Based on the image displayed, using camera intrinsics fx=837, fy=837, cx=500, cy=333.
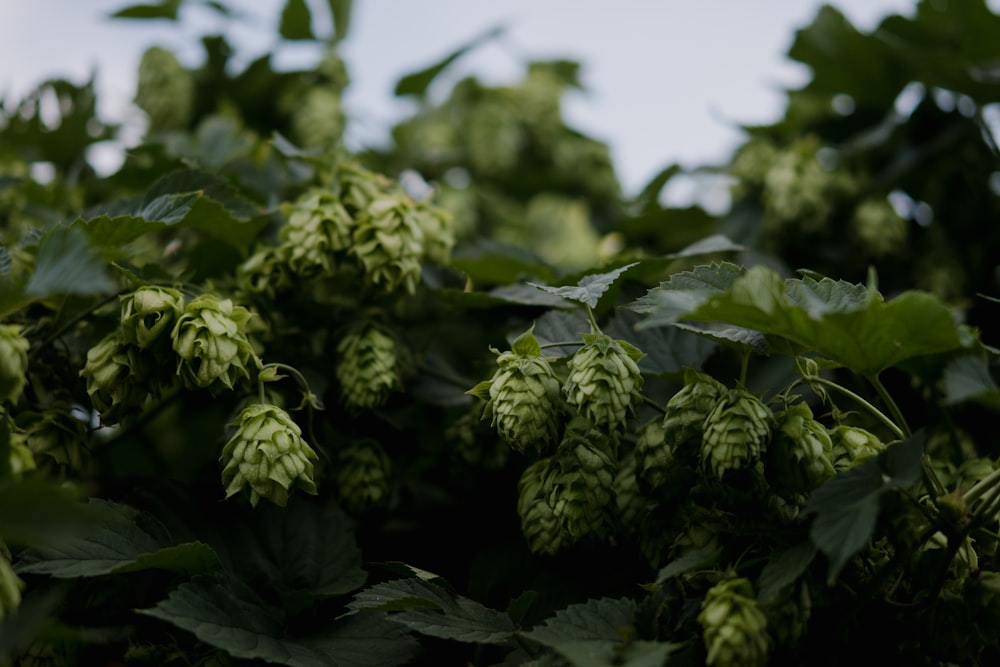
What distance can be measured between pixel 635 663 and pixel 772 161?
146cm

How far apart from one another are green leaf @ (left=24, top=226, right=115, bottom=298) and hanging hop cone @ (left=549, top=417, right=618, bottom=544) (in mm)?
566

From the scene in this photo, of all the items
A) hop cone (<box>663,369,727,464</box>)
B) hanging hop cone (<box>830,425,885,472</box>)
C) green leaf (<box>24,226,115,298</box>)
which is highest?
green leaf (<box>24,226,115,298</box>)

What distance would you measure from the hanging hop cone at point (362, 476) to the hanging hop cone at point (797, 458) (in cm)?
58

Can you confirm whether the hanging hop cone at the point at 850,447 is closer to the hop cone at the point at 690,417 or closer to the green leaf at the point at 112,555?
the hop cone at the point at 690,417

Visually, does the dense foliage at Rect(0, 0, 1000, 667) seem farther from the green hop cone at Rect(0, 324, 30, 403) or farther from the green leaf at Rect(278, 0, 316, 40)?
the green leaf at Rect(278, 0, 316, 40)

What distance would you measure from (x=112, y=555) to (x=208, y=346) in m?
0.27

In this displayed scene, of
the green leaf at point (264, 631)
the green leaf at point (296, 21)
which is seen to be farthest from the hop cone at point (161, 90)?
the green leaf at point (264, 631)

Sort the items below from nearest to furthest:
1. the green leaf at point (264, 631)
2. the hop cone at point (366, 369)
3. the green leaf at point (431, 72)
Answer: the green leaf at point (264, 631) < the hop cone at point (366, 369) < the green leaf at point (431, 72)

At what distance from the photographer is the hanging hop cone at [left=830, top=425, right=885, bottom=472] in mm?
989

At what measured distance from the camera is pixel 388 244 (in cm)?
125

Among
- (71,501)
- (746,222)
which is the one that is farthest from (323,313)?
(746,222)

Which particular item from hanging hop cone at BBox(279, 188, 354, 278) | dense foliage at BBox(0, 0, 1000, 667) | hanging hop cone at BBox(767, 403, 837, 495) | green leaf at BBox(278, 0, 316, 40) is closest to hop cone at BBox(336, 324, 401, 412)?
dense foliage at BBox(0, 0, 1000, 667)

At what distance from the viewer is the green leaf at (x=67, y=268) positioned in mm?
836

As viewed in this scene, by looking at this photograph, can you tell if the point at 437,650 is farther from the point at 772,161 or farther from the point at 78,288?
the point at 772,161
